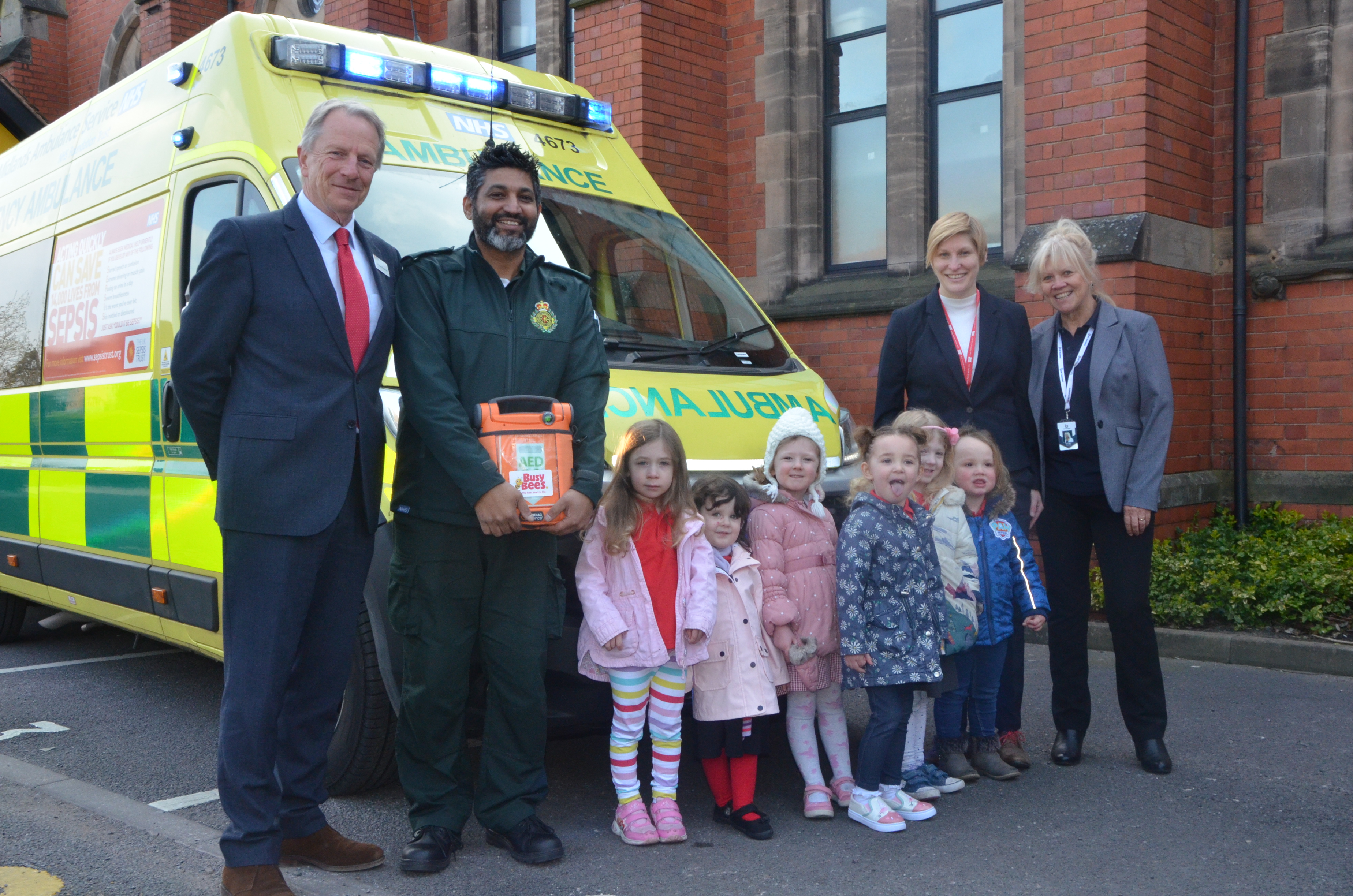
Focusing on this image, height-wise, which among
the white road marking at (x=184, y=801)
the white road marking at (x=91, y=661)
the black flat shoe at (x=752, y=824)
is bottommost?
the white road marking at (x=91, y=661)

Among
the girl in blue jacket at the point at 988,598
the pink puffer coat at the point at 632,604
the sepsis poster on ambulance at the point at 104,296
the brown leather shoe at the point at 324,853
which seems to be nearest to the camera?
the brown leather shoe at the point at 324,853

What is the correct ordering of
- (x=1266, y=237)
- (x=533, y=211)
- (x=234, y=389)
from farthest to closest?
(x=1266, y=237), (x=533, y=211), (x=234, y=389)

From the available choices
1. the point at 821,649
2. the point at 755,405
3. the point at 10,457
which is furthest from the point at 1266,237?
the point at 10,457

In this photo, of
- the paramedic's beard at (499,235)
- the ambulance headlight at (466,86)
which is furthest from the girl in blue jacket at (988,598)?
the ambulance headlight at (466,86)

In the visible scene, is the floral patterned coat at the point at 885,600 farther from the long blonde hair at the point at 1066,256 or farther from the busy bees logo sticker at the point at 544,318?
the long blonde hair at the point at 1066,256

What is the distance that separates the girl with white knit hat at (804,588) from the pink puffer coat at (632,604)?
0.78 ft

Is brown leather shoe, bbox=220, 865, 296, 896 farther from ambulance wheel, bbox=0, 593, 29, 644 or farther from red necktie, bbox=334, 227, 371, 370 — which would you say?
ambulance wheel, bbox=0, 593, 29, 644

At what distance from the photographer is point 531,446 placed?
130 inches

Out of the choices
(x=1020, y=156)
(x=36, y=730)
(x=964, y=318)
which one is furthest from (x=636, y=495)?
(x=1020, y=156)

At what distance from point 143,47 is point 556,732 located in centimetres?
1300

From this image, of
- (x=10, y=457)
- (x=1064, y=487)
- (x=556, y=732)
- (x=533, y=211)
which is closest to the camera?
(x=533, y=211)

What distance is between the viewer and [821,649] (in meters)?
3.82

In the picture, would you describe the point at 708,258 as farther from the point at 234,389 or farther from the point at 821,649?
the point at 234,389

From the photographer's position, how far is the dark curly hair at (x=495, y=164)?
3.45m
